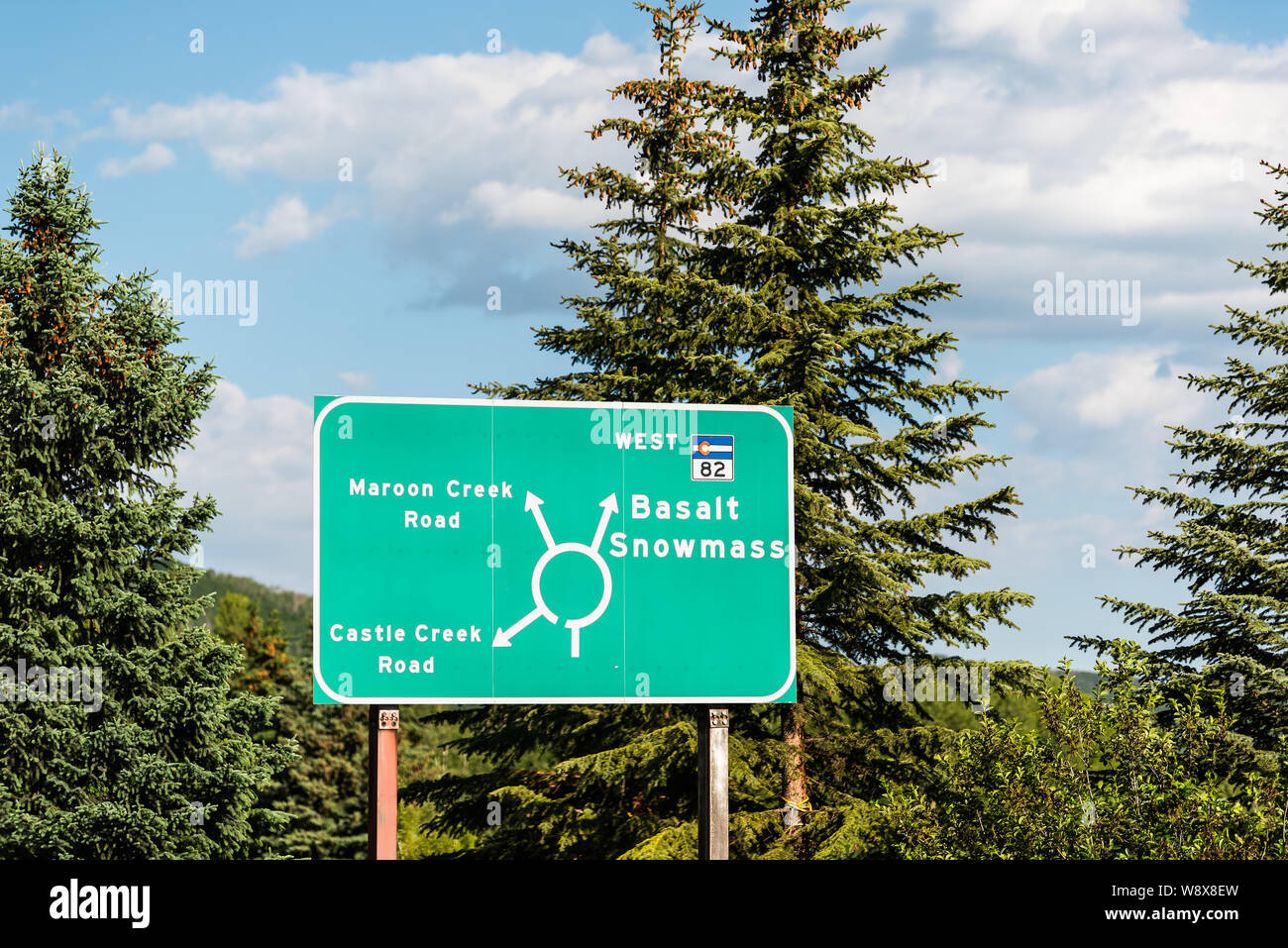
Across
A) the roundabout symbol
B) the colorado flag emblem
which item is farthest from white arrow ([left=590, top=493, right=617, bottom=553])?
the colorado flag emblem

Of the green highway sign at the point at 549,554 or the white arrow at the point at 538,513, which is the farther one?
the white arrow at the point at 538,513

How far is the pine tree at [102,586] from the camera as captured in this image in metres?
28.7

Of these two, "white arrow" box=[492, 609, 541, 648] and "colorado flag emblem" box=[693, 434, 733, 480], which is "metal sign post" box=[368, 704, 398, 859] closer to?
"white arrow" box=[492, 609, 541, 648]

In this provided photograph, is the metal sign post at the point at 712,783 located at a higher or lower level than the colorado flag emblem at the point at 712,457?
lower

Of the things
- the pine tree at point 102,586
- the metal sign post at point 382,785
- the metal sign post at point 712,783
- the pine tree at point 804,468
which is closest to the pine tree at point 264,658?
the pine tree at point 102,586

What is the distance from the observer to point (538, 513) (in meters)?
12.5

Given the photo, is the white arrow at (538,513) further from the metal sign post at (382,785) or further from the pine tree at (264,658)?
the pine tree at (264,658)

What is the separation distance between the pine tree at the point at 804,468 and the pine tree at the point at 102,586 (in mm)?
6563

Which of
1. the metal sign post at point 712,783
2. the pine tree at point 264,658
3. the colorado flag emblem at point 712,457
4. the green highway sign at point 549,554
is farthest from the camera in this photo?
the pine tree at point 264,658

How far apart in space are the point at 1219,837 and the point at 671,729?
1038 cm

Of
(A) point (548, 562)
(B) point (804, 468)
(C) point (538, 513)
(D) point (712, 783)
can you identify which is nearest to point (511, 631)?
(A) point (548, 562)

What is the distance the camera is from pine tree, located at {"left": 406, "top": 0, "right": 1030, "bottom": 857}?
73.8 feet

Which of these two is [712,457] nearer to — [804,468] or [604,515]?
[604,515]
